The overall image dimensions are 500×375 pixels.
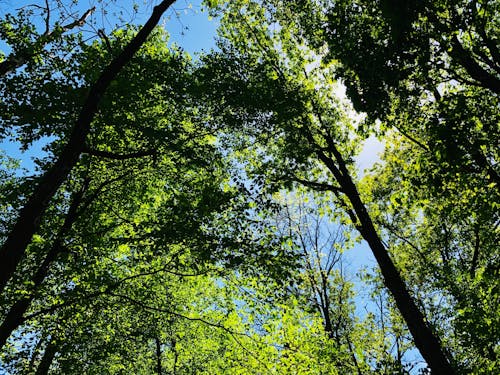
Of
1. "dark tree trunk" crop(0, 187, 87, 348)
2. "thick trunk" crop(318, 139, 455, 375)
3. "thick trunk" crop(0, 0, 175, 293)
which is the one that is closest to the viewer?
"thick trunk" crop(0, 0, 175, 293)

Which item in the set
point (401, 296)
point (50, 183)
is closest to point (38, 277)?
point (50, 183)

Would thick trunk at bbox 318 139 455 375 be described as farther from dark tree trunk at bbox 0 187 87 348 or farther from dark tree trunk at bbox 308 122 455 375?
dark tree trunk at bbox 0 187 87 348

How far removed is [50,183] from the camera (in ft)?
19.7

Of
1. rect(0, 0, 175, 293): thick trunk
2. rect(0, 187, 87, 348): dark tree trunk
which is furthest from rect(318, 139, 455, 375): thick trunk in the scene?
rect(0, 187, 87, 348): dark tree trunk

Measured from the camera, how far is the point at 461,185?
8828mm

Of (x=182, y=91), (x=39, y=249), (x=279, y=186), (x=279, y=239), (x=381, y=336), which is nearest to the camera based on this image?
(x=279, y=239)

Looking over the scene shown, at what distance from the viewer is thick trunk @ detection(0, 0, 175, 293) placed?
5426mm

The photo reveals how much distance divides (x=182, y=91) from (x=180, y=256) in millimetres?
6309

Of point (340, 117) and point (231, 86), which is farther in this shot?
point (340, 117)

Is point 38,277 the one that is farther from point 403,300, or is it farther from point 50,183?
point 403,300

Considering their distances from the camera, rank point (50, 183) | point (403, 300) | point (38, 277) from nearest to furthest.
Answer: point (50, 183)
point (403, 300)
point (38, 277)

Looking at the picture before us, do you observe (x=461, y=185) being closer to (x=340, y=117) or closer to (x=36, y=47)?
(x=340, y=117)

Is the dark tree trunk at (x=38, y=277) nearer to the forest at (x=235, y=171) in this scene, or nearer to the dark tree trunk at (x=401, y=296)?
the forest at (x=235, y=171)

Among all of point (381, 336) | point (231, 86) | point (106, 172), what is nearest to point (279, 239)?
point (231, 86)
